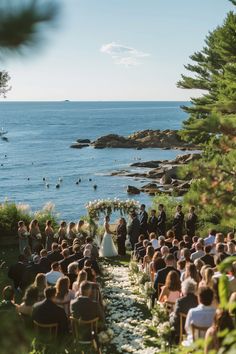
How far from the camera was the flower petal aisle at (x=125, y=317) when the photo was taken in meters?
9.05

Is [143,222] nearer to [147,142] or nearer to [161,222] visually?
[161,222]

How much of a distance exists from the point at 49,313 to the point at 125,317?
10.7ft

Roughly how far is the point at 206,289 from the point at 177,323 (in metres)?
1.54

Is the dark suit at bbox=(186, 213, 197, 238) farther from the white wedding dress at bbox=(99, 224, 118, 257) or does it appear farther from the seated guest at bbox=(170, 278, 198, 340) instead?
the seated guest at bbox=(170, 278, 198, 340)

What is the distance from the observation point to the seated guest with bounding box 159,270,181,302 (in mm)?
9211

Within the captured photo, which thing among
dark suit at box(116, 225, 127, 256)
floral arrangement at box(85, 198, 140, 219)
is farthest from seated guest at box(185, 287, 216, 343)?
floral arrangement at box(85, 198, 140, 219)

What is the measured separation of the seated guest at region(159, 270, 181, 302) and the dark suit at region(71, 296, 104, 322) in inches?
65.1

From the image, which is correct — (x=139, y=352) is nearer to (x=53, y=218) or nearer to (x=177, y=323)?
(x=177, y=323)

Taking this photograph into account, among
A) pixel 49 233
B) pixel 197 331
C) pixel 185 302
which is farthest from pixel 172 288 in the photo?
pixel 49 233

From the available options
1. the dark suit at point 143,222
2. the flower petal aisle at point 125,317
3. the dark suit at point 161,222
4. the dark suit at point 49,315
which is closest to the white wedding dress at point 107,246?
the dark suit at point 143,222

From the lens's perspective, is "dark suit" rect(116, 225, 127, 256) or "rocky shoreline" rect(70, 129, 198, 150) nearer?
"dark suit" rect(116, 225, 127, 256)

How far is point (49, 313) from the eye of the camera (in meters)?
7.82

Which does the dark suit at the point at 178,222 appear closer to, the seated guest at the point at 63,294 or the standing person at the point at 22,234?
the standing person at the point at 22,234

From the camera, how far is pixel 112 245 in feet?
59.7
